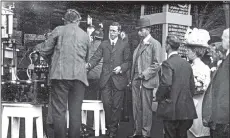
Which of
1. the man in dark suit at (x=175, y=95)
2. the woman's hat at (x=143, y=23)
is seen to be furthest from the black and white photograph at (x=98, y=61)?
the man in dark suit at (x=175, y=95)

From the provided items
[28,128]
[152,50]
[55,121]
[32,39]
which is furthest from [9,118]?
[152,50]

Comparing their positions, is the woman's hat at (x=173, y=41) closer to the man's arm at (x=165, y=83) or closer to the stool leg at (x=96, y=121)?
the man's arm at (x=165, y=83)

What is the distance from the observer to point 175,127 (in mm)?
4734

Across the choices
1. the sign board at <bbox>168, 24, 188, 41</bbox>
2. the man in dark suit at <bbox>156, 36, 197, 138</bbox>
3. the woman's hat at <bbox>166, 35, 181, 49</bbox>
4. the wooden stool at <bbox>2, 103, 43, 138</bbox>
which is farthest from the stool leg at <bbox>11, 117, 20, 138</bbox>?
the sign board at <bbox>168, 24, 188, 41</bbox>

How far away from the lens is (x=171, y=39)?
16.1ft

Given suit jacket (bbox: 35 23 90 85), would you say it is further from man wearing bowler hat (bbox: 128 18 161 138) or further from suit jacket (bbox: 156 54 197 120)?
suit jacket (bbox: 156 54 197 120)

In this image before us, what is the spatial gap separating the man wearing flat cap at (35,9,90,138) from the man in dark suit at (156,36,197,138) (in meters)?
1.09

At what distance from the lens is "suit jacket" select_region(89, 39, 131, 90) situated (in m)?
5.23

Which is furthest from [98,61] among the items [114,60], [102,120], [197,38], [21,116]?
[197,38]

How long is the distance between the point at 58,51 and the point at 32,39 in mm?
607

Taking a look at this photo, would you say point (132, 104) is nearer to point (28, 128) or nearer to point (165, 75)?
point (165, 75)

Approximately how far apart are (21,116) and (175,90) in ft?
7.16

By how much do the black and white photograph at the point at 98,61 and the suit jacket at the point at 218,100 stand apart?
7.1 inches

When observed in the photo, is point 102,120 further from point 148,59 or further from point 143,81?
point 148,59
